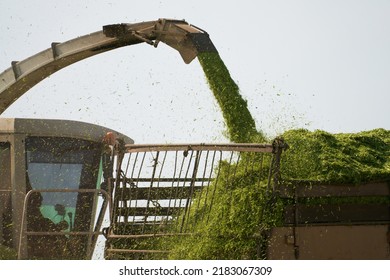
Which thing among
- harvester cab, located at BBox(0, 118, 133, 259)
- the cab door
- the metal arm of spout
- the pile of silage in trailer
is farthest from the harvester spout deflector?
the pile of silage in trailer

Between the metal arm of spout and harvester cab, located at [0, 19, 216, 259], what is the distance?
26 centimetres

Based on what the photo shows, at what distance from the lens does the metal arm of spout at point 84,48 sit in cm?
885

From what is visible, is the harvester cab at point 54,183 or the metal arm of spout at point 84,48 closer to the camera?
the harvester cab at point 54,183

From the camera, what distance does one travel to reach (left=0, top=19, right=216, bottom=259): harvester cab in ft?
25.3

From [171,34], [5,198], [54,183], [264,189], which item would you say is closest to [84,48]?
[171,34]

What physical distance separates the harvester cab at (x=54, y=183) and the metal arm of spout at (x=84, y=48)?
26 cm

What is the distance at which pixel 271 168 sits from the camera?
20.0 ft

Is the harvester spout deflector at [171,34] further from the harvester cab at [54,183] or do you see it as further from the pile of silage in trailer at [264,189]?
the pile of silage in trailer at [264,189]

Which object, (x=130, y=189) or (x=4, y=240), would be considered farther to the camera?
(x=4, y=240)

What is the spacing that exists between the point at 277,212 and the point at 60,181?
2690 millimetres

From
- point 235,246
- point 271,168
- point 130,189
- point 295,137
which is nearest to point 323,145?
point 295,137

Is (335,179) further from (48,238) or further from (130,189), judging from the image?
(48,238)

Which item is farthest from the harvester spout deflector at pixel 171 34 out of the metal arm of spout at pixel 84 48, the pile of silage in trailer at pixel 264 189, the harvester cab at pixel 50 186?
the pile of silage in trailer at pixel 264 189

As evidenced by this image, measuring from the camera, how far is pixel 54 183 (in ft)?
25.8
